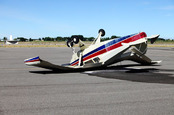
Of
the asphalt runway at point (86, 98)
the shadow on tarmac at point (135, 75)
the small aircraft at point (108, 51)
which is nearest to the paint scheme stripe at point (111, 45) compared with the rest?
the small aircraft at point (108, 51)

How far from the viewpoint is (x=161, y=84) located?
10336mm

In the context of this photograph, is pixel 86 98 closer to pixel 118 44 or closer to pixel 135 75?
pixel 135 75

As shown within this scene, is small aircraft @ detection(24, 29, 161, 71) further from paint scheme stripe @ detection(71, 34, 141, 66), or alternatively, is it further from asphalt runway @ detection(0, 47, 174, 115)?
asphalt runway @ detection(0, 47, 174, 115)

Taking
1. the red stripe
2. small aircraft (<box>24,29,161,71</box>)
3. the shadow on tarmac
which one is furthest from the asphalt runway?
the red stripe

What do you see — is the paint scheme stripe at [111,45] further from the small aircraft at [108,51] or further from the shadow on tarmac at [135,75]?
the shadow on tarmac at [135,75]

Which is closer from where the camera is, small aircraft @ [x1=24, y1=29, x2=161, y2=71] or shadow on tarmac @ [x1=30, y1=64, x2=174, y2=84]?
shadow on tarmac @ [x1=30, y1=64, x2=174, y2=84]

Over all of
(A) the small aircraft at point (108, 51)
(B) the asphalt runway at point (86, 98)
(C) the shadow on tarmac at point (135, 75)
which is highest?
(A) the small aircraft at point (108, 51)

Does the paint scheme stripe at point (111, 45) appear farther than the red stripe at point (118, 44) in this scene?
Yes

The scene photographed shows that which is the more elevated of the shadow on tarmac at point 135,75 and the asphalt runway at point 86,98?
the shadow on tarmac at point 135,75

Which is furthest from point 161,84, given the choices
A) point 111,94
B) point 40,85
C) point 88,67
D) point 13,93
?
point 13,93

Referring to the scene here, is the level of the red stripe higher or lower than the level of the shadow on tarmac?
higher

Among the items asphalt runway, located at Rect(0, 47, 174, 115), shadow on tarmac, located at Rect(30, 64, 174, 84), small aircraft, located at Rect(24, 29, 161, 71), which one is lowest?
asphalt runway, located at Rect(0, 47, 174, 115)

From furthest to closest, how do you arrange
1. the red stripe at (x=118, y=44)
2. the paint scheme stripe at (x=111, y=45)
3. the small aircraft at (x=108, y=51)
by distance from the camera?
the paint scheme stripe at (x=111, y=45)
the red stripe at (x=118, y=44)
the small aircraft at (x=108, y=51)

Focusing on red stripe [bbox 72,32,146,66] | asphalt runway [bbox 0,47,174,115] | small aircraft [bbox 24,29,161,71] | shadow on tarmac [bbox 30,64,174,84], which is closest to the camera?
asphalt runway [bbox 0,47,174,115]
